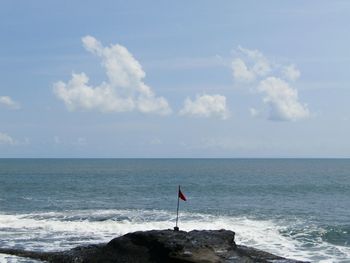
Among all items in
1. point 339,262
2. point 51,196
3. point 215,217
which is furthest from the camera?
point 51,196

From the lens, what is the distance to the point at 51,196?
71875 mm

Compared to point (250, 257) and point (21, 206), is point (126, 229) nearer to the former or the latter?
point (250, 257)

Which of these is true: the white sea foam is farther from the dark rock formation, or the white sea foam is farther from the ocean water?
the dark rock formation

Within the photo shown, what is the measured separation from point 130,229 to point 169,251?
15.3 metres

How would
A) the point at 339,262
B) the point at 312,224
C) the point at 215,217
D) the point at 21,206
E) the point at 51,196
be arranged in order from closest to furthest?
the point at 339,262, the point at 312,224, the point at 215,217, the point at 21,206, the point at 51,196

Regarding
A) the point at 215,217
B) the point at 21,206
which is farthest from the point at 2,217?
the point at 215,217

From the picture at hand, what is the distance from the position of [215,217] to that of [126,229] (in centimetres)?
1129

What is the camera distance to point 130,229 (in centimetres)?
4175

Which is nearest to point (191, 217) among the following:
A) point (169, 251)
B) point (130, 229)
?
point (130, 229)

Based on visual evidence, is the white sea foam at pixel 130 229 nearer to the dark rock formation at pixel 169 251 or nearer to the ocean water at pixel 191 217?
the ocean water at pixel 191 217

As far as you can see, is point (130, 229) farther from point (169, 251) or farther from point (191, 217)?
point (169, 251)

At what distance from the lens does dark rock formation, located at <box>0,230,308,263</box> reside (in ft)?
86.9

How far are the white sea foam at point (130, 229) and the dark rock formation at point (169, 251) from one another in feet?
13.8

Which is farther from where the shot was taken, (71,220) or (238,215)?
(238,215)
